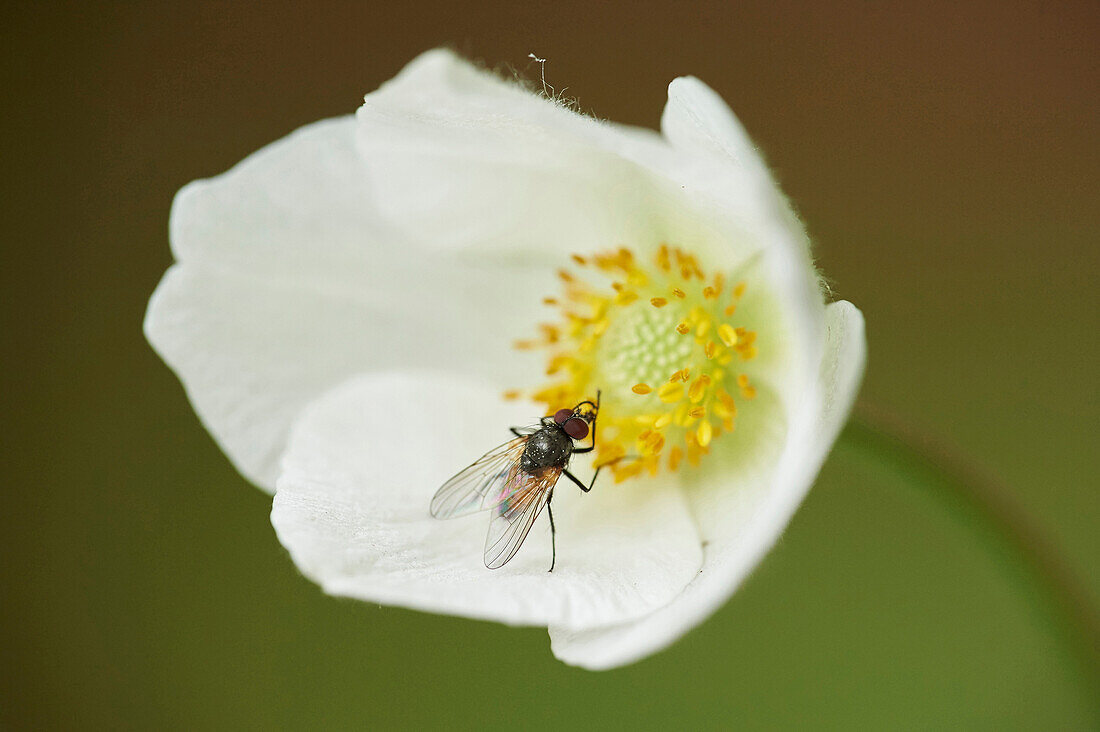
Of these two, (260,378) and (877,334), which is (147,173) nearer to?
(260,378)

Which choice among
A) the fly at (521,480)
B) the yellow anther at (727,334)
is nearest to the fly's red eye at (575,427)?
the fly at (521,480)

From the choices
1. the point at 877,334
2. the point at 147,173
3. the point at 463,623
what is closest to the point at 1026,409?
the point at 877,334

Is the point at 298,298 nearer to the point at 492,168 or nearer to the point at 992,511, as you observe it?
the point at 492,168

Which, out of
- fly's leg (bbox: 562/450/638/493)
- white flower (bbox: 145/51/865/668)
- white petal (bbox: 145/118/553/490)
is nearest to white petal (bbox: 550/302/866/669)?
white flower (bbox: 145/51/865/668)

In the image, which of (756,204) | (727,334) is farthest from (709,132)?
(727,334)

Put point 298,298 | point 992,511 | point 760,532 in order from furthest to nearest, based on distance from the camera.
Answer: point 298,298, point 992,511, point 760,532

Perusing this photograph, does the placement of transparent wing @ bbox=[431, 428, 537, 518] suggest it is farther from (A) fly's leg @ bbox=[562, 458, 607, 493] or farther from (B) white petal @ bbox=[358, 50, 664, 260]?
(B) white petal @ bbox=[358, 50, 664, 260]

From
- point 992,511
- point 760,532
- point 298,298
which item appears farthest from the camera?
point 298,298
